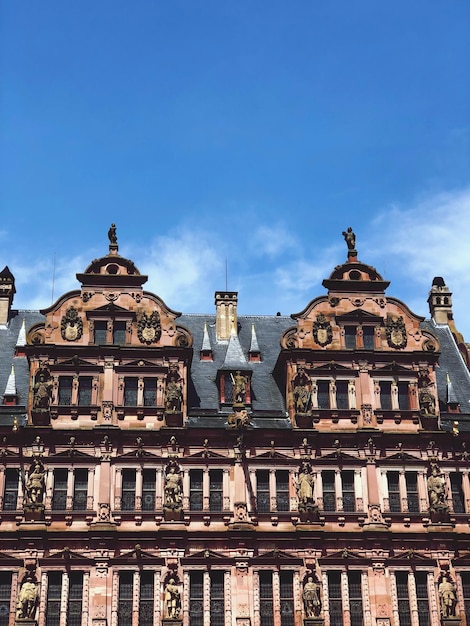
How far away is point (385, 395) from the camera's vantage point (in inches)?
1735

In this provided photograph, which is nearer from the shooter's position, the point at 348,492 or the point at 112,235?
the point at 348,492

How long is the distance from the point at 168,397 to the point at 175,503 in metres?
4.75

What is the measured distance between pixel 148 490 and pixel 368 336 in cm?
1301

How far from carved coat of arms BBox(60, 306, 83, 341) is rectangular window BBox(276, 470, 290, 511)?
11.3 meters

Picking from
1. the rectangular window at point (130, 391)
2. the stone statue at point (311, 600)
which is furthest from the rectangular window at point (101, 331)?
the stone statue at point (311, 600)

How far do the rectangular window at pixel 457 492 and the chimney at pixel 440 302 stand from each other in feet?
38.0

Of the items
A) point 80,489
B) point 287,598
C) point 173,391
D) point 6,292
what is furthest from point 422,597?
point 6,292

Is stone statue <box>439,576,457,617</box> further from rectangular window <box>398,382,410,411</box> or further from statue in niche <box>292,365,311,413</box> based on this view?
statue in niche <box>292,365,311,413</box>

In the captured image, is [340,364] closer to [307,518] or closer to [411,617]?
[307,518]

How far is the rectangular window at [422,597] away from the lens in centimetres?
3997

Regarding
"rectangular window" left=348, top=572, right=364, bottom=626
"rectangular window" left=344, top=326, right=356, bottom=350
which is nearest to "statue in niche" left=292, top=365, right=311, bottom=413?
"rectangular window" left=344, top=326, right=356, bottom=350

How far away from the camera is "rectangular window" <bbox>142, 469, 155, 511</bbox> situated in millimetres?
40531

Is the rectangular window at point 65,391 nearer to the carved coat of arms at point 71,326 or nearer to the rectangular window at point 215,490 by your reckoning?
the carved coat of arms at point 71,326

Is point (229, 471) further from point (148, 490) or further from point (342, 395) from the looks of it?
point (342, 395)
